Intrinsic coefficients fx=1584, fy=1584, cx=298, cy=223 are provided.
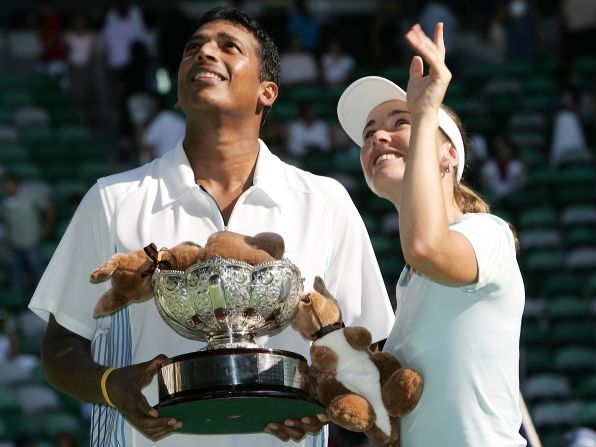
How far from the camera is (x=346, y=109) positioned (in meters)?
4.44

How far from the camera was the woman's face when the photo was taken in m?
4.05

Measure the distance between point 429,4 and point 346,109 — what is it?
1257cm

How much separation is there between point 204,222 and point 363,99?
57cm

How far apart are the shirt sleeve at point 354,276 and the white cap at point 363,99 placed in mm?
262

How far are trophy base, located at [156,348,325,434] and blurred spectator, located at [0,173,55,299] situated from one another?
8.31 metres

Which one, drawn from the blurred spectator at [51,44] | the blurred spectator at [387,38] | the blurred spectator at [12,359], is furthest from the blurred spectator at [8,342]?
the blurred spectator at [387,38]

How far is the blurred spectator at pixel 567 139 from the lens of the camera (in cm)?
1349

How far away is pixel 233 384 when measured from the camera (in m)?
3.95

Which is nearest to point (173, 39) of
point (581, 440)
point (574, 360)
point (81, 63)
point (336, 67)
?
point (81, 63)

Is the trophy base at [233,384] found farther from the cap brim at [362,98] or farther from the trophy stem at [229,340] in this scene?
the cap brim at [362,98]

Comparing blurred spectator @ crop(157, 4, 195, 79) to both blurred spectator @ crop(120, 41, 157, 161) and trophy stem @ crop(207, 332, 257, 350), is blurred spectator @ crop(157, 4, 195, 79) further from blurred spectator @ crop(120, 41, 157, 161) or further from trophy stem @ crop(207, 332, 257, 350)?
trophy stem @ crop(207, 332, 257, 350)

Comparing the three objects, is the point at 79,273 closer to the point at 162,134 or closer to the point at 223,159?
the point at 223,159

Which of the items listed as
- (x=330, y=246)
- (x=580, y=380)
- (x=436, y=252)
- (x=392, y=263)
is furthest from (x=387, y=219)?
(x=436, y=252)

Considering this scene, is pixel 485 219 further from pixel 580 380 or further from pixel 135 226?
pixel 580 380
